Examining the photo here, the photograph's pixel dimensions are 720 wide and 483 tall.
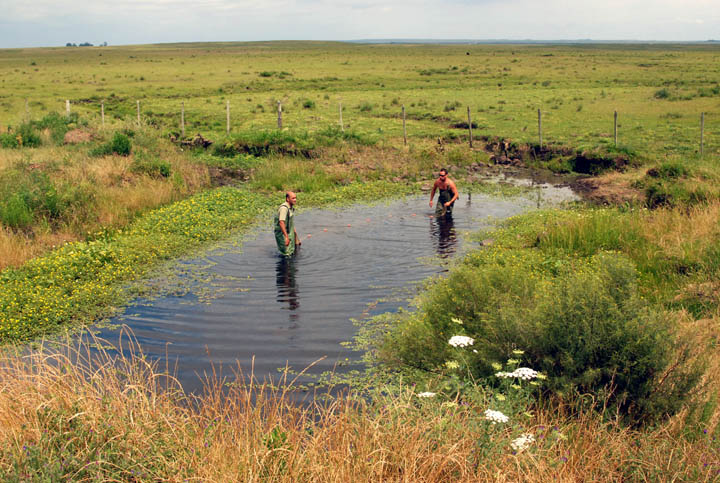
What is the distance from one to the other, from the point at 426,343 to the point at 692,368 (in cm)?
315

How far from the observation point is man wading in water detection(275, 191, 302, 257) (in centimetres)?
1384

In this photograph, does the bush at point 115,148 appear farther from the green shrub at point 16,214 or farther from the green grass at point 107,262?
the green shrub at point 16,214

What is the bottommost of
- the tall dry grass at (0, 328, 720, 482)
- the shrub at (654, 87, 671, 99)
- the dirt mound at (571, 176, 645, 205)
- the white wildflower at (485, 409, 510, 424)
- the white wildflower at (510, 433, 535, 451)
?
the tall dry grass at (0, 328, 720, 482)

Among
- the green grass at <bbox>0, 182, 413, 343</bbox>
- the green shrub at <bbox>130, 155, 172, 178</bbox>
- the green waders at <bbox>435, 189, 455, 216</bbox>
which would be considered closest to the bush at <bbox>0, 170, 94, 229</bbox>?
the green grass at <bbox>0, 182, 413, 343</bbox>

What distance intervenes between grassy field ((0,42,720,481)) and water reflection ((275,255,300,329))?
157 cm

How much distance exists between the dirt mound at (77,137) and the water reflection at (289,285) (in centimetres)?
1393

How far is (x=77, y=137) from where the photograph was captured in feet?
81.1

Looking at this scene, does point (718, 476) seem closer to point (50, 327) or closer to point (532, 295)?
point (532, 295)

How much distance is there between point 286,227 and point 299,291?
231 centimetres

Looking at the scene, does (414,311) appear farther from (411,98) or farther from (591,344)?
Answer: (411,98)

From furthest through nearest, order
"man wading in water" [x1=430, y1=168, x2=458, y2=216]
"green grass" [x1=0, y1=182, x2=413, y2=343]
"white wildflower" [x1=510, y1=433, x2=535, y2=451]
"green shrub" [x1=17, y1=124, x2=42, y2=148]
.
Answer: "green shrub" [x1=17, y1=124, x2=42, y2=148] → "man wading in water" [x1=430, y1=168, x2=458, y2=216] → "green grass" [x1=0, y1=182, x2=413, y2=343] → "white wildflower" [x1=510, y1=433, x2=535, y2=451]

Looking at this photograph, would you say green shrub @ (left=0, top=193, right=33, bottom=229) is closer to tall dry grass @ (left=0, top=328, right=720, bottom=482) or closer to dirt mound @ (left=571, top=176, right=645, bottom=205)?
tall dry grass @ (left=0, top=328, right=720, bottom=482)

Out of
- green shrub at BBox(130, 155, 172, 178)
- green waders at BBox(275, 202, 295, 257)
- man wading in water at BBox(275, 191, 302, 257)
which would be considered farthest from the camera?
green shrub at BBox(130, 155, 172, 178)

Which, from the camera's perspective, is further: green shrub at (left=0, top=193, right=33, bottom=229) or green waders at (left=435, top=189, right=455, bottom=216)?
green waders at (left=435, top=189, right=455, bottom=216)
